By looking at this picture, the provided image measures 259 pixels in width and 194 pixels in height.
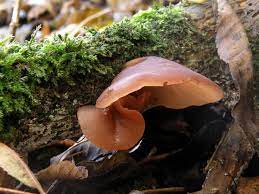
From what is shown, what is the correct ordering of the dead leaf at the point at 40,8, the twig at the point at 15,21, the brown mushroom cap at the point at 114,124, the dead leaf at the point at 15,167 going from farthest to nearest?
the dead leaf at the point at 40,8 < the twig at the point at 15,21 < the brown mushroom cap at the point at 114,124 < the dead leaf at the point at 15,167

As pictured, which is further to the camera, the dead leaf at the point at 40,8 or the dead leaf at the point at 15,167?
the dead leaf at the point at 40,8

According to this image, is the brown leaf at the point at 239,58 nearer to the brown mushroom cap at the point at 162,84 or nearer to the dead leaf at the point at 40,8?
the brown mushroom cap at the point at 162,84

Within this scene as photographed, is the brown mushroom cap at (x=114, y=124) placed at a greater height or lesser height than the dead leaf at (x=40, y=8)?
greater

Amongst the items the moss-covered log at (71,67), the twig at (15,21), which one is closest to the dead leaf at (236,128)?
the moss-covered log at (71,67)

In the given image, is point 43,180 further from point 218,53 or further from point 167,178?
point 218,53

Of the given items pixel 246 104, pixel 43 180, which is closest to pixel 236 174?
pixel 246 104

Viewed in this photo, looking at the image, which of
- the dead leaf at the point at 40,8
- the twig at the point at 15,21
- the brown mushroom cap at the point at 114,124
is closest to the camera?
the brown mushroom cap at the point at 114,124

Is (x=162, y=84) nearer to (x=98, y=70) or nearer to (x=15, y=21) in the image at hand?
(x=98, y=70)

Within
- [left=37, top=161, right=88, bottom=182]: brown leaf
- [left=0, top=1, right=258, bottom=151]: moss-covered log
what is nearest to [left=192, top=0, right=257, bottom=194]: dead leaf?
[left=0, top=1, right=258, bottom=151]: moss-covered log
